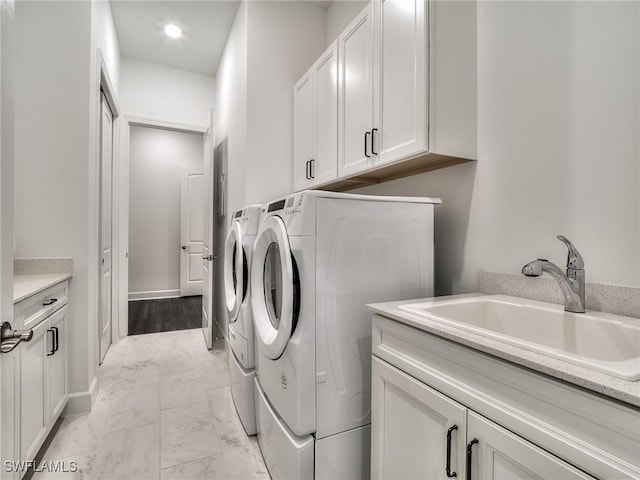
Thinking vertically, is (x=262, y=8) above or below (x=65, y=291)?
above

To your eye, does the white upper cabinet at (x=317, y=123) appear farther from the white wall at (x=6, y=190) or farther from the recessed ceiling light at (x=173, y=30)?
the white wall at (x=6, y=190)

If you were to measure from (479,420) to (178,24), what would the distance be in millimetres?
3794

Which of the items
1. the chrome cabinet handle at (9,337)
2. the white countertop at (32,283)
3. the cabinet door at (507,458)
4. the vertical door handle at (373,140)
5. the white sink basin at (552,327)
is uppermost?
the vertical door handle at (373,140)

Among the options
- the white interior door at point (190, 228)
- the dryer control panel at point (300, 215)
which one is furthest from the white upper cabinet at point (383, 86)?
the white interior door at point (190, 228)

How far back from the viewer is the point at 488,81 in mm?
1493

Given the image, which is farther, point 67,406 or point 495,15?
point 67,406

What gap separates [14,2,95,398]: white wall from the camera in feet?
6.38

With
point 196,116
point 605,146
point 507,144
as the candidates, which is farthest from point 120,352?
point 605,146

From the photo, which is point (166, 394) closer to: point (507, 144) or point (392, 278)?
point (392, 278)

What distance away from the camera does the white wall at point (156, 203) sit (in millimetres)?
5148

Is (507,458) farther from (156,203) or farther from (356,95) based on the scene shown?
(156,203)

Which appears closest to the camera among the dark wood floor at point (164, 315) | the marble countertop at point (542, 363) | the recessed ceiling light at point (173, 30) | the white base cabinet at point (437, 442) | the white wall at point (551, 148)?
the marble countertop at point (542, 363)

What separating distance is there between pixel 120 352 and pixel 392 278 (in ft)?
9.48

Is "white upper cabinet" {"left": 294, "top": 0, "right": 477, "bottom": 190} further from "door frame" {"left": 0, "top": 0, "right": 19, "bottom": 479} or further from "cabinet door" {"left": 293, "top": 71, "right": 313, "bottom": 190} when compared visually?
"door frame" {"left": 0, "top": 0, "right": 19, "bottom": 479}
